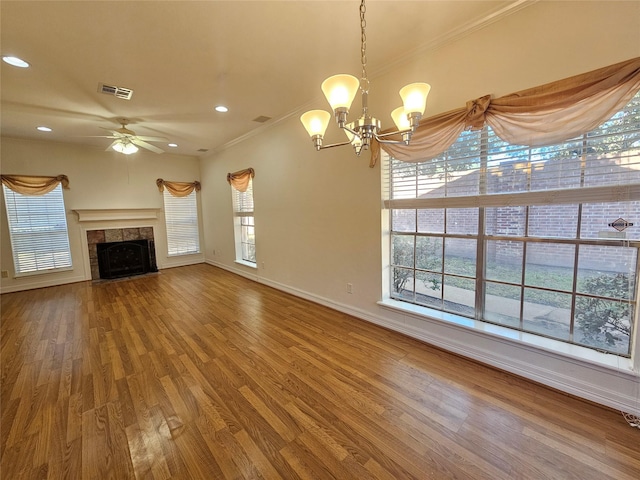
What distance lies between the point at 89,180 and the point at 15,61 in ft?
12.3

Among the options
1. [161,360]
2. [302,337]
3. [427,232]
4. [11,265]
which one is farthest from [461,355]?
[11,265]

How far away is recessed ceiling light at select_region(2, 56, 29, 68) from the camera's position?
7.93 ft

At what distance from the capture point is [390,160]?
2953mm

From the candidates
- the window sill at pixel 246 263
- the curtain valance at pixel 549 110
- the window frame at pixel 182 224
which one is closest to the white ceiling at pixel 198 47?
the curtain valance at pixel 549 110

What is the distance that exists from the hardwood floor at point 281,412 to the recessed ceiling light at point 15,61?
2835 mm

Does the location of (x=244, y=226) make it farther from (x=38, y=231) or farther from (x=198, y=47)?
(x=38, y=231)

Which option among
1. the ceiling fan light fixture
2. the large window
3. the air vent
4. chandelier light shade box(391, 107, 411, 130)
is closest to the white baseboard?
the ceiling fan light fixture

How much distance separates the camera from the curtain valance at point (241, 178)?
4933 millimetres

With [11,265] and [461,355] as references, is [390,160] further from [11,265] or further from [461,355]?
[11,265]

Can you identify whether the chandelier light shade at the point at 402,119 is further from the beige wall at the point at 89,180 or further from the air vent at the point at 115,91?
the beige wall at the point at 89,180

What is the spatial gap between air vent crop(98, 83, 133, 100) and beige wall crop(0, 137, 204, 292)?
334 cm

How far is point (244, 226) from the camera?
580 cm

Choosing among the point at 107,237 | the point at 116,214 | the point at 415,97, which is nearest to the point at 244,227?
the point at 116,214

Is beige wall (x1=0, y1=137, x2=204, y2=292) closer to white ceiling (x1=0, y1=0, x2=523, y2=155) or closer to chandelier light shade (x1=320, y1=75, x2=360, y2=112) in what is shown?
white ceiling (x1=0, y1=0, x2=523, y2=155)
